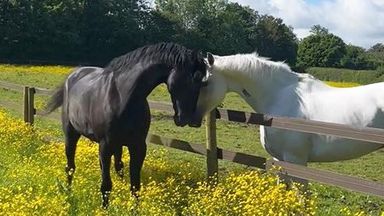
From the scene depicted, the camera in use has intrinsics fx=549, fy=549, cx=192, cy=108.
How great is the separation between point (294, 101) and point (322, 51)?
84048 mm

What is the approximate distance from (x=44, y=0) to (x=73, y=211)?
61881mm

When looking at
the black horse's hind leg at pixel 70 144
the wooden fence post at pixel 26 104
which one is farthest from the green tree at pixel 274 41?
the black horse's hind leg at pixel 70 144

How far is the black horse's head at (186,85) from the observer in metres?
5.86

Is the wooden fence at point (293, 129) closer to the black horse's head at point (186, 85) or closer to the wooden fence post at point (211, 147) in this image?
the wooden fence post at point (211, 147)

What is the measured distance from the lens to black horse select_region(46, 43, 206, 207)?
589cm

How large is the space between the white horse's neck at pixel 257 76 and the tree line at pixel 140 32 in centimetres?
4926

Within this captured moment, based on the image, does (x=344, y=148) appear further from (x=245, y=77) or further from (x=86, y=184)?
(x=86, y=184)

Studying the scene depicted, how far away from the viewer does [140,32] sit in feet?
224

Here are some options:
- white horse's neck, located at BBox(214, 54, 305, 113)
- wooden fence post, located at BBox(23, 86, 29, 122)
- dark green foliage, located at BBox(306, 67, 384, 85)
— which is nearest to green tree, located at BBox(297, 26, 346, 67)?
dark green foliage, located at BBox(306, 67, 384, 85)

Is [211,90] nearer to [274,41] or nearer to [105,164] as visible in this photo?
[105,164]

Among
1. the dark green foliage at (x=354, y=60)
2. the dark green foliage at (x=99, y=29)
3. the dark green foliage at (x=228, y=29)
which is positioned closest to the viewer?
the dark green foliage at (x=99, y=29)

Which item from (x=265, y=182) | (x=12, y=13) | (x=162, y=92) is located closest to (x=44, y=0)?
(x=12, y=13)

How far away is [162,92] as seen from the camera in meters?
24.6

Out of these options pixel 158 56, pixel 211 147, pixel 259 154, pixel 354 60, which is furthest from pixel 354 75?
pixel 158 56
